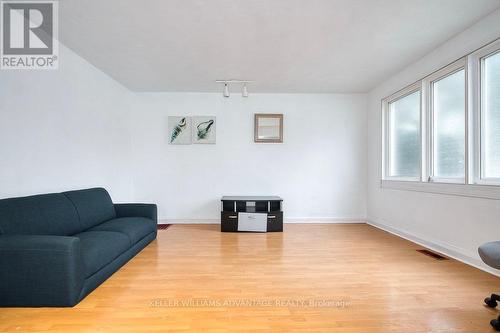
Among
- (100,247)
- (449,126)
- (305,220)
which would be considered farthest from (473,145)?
(100,247)

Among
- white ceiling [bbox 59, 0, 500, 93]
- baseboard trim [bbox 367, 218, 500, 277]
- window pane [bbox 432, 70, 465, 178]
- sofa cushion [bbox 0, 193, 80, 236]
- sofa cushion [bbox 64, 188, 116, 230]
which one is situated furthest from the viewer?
window pane [bbox 432, 70, 465, 178]

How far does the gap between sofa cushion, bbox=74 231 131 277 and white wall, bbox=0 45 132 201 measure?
89 cm

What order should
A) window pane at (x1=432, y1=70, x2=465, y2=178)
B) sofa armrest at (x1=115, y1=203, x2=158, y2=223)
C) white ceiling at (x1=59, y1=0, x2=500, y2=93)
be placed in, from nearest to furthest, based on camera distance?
1. white ceiling at (x1=59, y1=0, x2=500, y2=93)
2. window pane at (x1=432, y1=70, x2=465, y2=178)
3. sofa armrest at (x1=115, y1=203, x2=158, y2=223)

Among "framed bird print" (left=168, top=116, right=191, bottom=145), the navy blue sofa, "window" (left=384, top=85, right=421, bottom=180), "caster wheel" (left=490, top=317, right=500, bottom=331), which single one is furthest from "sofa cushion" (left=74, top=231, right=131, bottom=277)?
"window" (left=384, top=85, right=421, bottom=180)

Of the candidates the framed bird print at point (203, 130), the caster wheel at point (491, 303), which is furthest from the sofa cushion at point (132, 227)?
the caster wheel at point (491, 303)

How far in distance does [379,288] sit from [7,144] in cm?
384

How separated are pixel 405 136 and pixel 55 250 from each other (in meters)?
4.81

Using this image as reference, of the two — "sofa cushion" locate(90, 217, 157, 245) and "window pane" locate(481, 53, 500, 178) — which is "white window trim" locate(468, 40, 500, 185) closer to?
→ "window pane" locate(481, 53, 500, 178)

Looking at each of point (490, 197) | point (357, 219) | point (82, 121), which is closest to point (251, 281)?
point (490, 197)

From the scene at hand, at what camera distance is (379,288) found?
2.29 m

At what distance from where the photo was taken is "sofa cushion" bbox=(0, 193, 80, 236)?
209cm

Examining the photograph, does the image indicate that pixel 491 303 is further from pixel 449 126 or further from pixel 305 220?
pixel 305 220

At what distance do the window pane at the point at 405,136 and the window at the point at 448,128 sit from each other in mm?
335

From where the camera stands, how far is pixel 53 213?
2.47 meters
